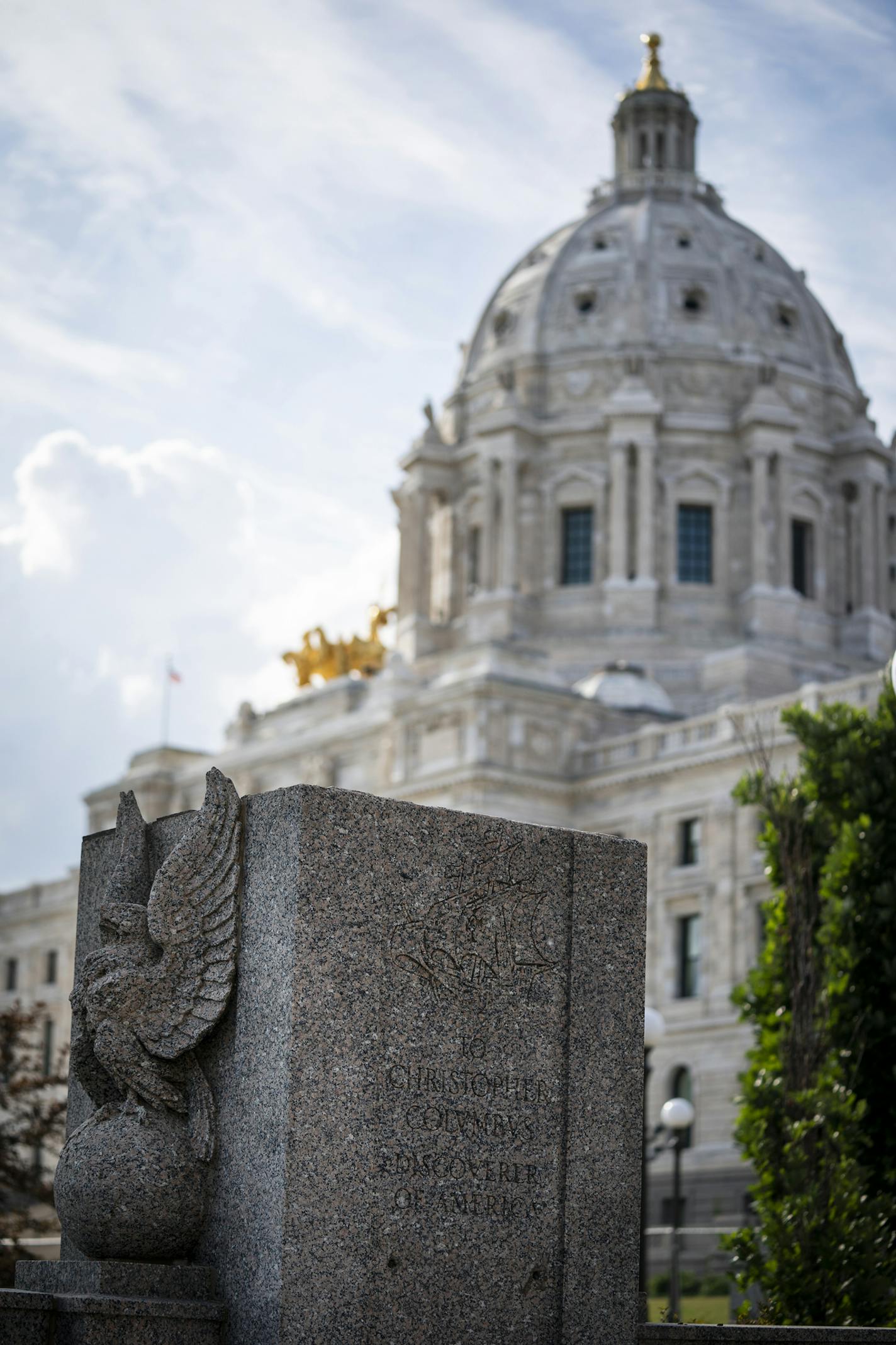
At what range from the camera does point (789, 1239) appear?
17344mm

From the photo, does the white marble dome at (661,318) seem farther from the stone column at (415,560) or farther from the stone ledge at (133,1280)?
the stone ledge at (133,1280)

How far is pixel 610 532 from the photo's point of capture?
76.5 m

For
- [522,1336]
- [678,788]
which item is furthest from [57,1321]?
[678,788]

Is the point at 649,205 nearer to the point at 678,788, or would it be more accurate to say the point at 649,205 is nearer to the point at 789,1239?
the point at 678,788

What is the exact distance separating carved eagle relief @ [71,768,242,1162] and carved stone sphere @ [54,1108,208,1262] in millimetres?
89

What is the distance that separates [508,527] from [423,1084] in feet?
226

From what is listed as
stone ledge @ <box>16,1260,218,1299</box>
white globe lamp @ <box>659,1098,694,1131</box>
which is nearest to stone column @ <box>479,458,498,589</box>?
Result: white globe lamp @ <box>659,1098,694,1131</box>

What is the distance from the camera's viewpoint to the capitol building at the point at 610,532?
6569 centimetres

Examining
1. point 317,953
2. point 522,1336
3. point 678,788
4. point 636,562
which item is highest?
point 636,562

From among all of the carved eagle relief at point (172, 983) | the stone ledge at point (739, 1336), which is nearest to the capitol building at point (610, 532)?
the stone ledge at point (739, 1336)

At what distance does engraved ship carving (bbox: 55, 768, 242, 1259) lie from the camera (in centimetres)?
890

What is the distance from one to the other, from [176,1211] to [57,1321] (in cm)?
66

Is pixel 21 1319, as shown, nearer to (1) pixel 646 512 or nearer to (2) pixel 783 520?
(1) pixel 646 512

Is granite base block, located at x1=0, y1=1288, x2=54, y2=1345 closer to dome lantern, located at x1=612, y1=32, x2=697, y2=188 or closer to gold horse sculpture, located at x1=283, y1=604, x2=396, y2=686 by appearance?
gold horse sculpture, located at x1=283, y1=604, x2=396, y2=686
